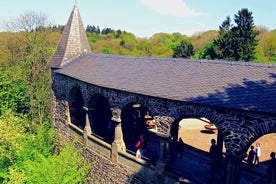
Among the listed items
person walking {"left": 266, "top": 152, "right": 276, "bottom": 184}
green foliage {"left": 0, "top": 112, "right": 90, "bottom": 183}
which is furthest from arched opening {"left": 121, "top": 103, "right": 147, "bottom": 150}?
person walking {"left": 266, "top": 152, "right": 276, "bottom": 184}

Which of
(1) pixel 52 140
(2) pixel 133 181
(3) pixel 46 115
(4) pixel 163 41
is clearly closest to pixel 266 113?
(2) pixel 133 181

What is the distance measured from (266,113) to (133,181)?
688 centimetres

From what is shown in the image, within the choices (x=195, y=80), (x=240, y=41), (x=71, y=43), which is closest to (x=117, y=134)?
(x=195, y=80)

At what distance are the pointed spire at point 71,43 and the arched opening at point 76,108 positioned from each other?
2.30 meters

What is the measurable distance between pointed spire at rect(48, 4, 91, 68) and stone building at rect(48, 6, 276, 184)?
76 mm

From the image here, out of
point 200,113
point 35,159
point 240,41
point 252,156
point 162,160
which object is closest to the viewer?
point 200,113

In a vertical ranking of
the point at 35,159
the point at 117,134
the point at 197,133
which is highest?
the point at 117,134

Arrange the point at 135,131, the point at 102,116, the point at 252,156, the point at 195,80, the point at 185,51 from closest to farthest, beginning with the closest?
1. the point at 195,80
2. the point at 252,156
3. the point at 135,131
4. the point at 102,116
5. the point at 185,51

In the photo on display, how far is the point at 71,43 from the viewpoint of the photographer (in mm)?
20531

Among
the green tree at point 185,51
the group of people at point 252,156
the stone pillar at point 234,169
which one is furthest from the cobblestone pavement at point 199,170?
the green tree at point 185,51

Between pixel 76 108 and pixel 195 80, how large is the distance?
9835 mm

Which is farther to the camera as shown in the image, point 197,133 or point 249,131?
point 197,133

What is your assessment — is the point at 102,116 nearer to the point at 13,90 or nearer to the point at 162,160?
the point at 162,160

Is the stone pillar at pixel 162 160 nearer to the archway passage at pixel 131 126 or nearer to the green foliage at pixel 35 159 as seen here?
the archway passage at pixel 131 126
